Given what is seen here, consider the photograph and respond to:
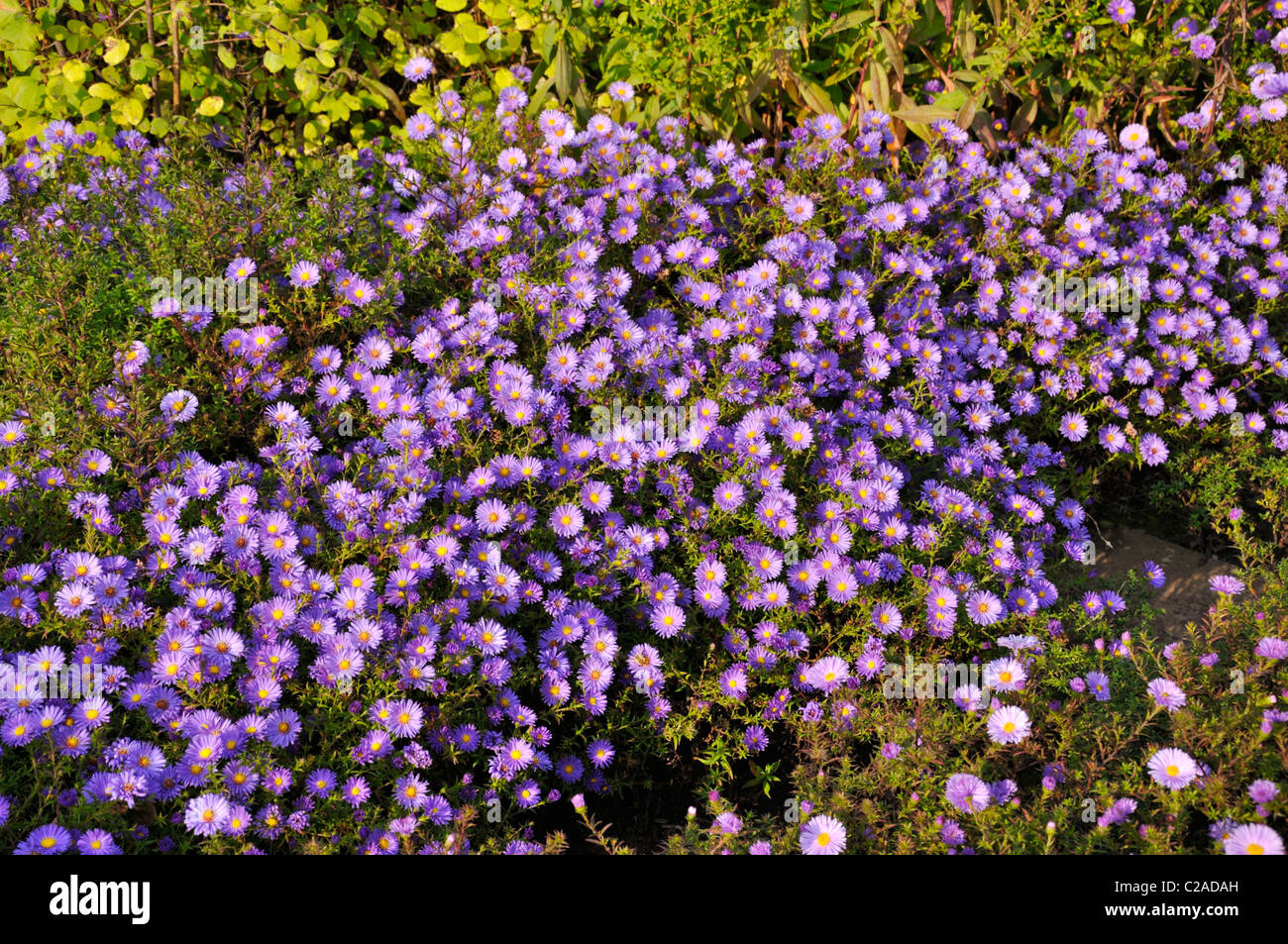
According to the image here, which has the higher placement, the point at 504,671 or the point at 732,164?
the point at 732,164

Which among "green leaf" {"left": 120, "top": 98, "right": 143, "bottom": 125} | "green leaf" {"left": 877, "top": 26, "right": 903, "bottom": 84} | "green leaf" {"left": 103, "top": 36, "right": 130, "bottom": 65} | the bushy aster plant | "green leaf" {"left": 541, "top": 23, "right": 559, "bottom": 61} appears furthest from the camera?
"green leaf" {"left": 541, "top": 23, "right": 559, "bottom": 61}

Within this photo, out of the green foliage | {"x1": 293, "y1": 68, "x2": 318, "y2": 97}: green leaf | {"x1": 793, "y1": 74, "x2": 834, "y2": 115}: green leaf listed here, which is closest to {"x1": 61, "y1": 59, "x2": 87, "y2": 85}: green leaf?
the green foliage

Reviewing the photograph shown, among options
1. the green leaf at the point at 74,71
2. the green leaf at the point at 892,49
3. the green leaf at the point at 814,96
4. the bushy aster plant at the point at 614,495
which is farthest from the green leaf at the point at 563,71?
the green leaf at the point at 74,71

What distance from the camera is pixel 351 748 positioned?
2.15 m

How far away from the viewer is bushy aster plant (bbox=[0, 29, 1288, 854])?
7.09ft

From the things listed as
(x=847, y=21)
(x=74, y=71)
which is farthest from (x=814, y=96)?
(x=74, y=71)

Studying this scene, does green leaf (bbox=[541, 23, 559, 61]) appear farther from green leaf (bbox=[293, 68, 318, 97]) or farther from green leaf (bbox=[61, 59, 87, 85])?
green leaf (bbox=[61, 59, 87, 85])

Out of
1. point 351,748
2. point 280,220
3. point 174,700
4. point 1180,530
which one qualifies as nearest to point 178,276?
point 280,220

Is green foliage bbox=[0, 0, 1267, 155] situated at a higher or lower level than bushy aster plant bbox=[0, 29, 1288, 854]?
higher

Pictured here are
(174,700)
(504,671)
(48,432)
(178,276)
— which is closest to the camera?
(174,700)

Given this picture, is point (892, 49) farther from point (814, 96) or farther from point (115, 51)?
point (115, 51)

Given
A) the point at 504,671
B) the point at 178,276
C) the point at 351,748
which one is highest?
the point at 178,276

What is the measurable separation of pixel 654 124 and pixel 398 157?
3.08 ft

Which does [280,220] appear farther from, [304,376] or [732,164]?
[732,164]
